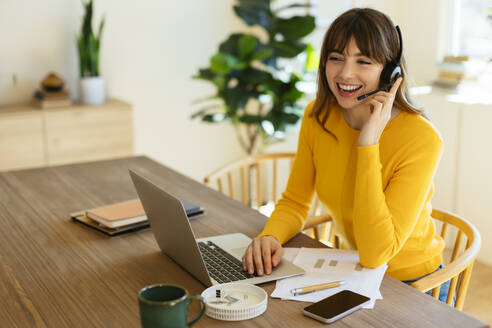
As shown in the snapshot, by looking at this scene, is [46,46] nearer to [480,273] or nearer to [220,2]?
[220,2]

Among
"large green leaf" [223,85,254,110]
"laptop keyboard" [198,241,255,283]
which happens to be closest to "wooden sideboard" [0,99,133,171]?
"large green leaf" [223,85,254,110]

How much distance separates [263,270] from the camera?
137 centimetres

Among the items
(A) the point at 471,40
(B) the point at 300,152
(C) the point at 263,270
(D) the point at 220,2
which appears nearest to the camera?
(C) the point at 263,270

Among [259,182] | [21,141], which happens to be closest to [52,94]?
[21,141]

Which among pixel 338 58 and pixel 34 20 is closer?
pixel 338 58

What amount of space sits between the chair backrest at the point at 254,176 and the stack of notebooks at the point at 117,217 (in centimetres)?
44

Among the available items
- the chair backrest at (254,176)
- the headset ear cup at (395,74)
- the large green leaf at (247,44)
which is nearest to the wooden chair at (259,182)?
the chair backrest at (254,176)

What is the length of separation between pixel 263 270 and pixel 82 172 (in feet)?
3.76

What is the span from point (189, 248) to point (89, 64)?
255cm

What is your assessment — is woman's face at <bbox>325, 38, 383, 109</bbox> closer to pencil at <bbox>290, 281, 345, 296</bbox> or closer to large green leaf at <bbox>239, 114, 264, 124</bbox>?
pencil at <bbox>290, 281, 345, 296</bbox>

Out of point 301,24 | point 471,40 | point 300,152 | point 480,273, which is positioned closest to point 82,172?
point 300,152

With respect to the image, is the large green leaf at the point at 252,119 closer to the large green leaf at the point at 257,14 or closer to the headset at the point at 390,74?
the large green leaf at the point at 257,14

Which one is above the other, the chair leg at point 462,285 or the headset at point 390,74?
the headset at point 390,74

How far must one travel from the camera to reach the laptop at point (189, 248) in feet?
4.10
